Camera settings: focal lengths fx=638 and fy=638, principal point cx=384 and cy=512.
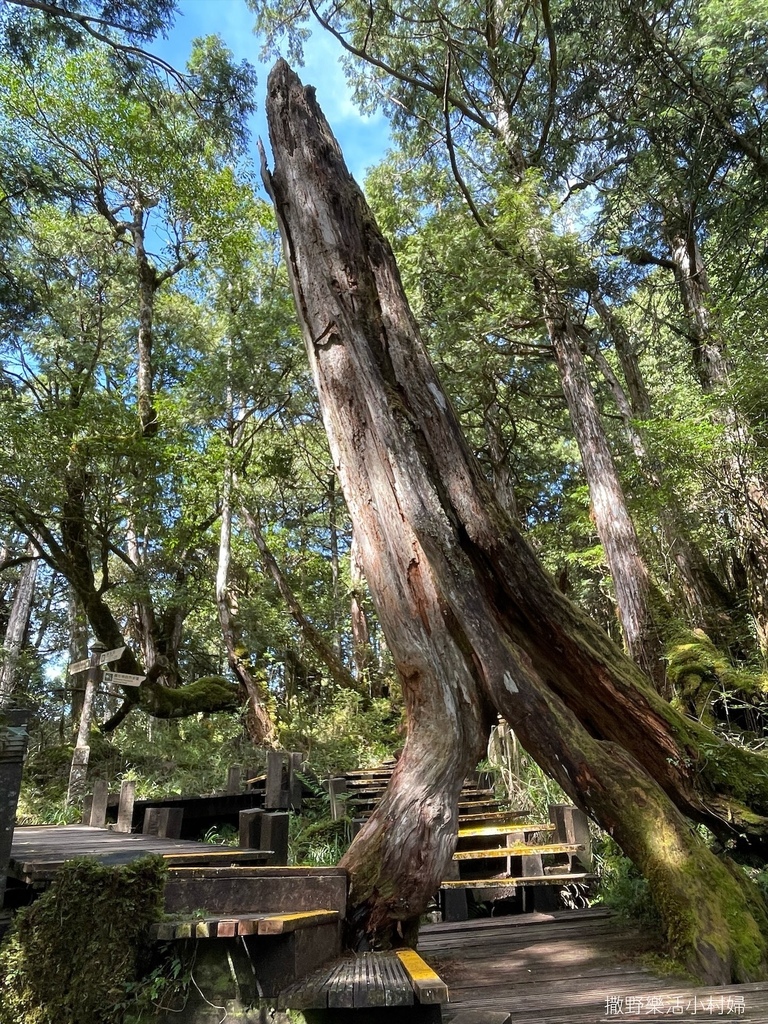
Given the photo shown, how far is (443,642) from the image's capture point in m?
4.29

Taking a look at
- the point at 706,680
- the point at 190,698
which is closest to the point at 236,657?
the point at 190,698

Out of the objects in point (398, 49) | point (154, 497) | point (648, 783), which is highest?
point (398, 49)

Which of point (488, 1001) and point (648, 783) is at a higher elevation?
point (648, 783)

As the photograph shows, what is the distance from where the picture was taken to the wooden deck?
11.4ft

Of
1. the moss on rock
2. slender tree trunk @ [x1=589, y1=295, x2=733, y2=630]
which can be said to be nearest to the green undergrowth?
slender tree trunk @ [x1=589, y1=295, x2=733, y2=630]

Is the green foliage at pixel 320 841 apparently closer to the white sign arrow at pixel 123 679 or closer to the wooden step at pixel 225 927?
the white sign arrow at pixel 123 679

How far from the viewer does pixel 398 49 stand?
12.9 m

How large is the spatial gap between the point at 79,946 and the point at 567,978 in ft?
7.63

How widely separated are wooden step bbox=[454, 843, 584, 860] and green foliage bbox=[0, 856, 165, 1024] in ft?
12.7

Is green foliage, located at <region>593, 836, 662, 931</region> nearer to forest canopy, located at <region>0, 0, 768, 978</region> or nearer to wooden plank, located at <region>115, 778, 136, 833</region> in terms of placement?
forest canopy, located at <region>0, 0, 768, 978</region>

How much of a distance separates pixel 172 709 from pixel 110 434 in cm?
566

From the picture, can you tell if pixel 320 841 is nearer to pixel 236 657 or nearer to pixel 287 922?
pixel 236 657

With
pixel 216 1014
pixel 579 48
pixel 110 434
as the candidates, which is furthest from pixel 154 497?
pixel 216 1014

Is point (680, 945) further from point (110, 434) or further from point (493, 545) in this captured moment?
point (110, 434)
